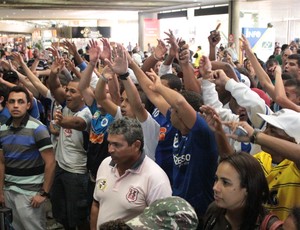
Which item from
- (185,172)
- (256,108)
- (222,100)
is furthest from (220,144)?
(222,100)

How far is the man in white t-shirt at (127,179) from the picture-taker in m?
2.59

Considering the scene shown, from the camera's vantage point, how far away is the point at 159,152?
336 cm

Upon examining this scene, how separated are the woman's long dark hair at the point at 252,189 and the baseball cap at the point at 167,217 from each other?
503 mm

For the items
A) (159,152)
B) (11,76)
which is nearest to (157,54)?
(159,152)

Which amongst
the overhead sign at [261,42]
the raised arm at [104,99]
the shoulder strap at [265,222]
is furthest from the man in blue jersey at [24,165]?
the overhead sign at [261,42]

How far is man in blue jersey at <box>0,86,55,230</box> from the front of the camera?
3658 mm

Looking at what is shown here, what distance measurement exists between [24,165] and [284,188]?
2.33m

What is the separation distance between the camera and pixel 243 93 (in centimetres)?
314

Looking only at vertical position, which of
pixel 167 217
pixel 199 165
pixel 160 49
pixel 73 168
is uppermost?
pixel 160 49

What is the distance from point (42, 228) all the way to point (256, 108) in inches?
85.2

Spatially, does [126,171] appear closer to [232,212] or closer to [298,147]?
[232,212]

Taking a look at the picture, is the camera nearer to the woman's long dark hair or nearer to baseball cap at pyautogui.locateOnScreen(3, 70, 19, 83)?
the woman's long dark hair

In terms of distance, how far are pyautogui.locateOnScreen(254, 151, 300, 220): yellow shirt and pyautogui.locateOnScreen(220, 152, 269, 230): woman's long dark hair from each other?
21cm

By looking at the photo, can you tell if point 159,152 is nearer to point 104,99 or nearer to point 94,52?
point 104,99
